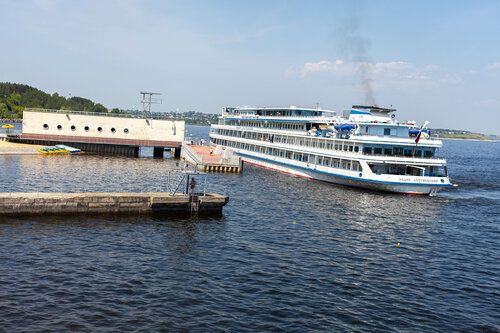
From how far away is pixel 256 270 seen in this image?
25047 millimetres

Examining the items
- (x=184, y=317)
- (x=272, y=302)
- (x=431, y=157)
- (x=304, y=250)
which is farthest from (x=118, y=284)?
(x=431, y=157)

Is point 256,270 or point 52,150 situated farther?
point 52,150

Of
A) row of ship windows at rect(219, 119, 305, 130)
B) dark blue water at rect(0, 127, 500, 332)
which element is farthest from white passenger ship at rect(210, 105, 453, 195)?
dark blue water at rect(0, 127, 500, 332)

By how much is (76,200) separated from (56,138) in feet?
186

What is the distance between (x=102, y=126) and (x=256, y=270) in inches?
2810

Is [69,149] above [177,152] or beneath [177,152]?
beneath

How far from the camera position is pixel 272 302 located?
68.6 ft

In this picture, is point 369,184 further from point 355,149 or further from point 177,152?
point 177,152

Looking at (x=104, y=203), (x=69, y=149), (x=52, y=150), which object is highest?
(x=69, y=149)

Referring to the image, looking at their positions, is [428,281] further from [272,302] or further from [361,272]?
[272,302]

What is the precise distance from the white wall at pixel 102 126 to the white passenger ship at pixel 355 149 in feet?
73.6

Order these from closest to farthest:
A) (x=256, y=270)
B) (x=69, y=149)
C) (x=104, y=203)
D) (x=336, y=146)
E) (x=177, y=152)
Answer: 1. (x=256, y=270)
2. (x=104, y=203)
3. (x=336, y=146)
4. (x=69, y=149)
5. (x=177, y=152)

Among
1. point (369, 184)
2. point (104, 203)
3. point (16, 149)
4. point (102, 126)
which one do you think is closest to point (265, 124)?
point (369, 184)

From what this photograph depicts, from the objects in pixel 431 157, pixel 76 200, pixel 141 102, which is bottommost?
pixel 76 200
